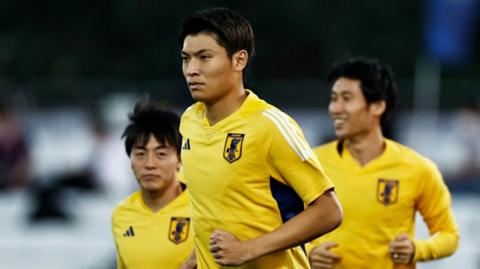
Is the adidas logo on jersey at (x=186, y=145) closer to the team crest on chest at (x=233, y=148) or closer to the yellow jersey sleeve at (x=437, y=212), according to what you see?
the team crest on chest at (x=233, y=148)

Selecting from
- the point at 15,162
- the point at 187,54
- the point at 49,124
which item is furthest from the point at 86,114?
the point at 187,54

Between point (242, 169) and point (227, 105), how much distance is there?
334 millimetres

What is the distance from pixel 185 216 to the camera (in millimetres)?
6465

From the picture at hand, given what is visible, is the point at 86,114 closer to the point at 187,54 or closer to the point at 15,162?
the point at 15,162

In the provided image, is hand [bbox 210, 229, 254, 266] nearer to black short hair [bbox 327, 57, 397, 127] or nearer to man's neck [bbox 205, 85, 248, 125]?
man's neck [bbox 205, 85, 248, 125]

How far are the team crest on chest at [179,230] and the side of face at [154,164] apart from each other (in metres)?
0.21

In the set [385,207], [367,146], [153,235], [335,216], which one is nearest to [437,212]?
[385,207]

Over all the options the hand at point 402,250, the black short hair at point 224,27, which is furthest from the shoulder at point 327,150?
the black short hair at point 224,27

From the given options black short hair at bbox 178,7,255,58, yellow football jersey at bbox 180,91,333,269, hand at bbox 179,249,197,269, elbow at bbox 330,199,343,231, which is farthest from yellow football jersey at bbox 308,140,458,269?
black short hair at bbox 178,7,255,58

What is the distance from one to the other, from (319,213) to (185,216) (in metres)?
1.45

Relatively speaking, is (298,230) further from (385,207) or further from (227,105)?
(385,207)

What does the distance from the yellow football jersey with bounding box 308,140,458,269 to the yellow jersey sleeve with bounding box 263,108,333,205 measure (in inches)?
66.8

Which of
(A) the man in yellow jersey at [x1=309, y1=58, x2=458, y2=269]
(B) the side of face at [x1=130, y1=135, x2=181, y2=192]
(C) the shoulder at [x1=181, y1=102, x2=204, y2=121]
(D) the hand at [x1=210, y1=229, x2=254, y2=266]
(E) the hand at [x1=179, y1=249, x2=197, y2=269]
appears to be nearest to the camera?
(D) the hand at [x1=210, y1=229, x2=254, y2=266]

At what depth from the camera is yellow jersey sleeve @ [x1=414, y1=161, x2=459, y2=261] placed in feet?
22.8
